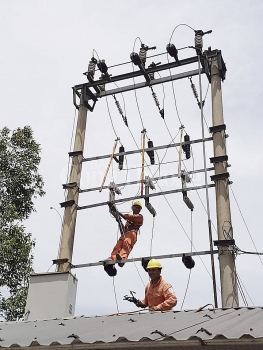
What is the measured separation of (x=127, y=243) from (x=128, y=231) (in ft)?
1.10

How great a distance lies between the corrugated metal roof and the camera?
3.38 metres

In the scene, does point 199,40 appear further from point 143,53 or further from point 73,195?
point 73,195

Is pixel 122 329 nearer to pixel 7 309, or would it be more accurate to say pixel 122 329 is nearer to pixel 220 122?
pixel 220 122

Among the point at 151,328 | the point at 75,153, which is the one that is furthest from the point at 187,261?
the point at 151,328

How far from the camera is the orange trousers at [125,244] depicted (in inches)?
330

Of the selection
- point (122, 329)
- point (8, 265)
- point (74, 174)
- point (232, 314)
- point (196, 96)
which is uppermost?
point (196, 96)

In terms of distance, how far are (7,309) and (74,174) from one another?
13.7 feet

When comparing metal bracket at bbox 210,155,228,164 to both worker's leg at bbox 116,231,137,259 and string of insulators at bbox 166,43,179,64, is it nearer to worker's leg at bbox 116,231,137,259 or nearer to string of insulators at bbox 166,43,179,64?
worker's leg at bbox 116,231,137,259

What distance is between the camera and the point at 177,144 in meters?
8.98

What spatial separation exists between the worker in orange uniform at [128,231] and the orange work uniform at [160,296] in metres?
1.86

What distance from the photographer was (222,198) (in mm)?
7543

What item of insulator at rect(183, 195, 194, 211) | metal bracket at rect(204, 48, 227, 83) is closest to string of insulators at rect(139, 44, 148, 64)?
metal bracket at rect(204, 48, 227, 83)

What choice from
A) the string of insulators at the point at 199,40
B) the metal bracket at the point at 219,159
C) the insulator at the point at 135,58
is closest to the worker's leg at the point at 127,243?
the metal bracket at the point at 219,159

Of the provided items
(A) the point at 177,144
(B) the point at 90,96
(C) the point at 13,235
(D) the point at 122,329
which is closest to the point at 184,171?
(A) the point at 177,144
